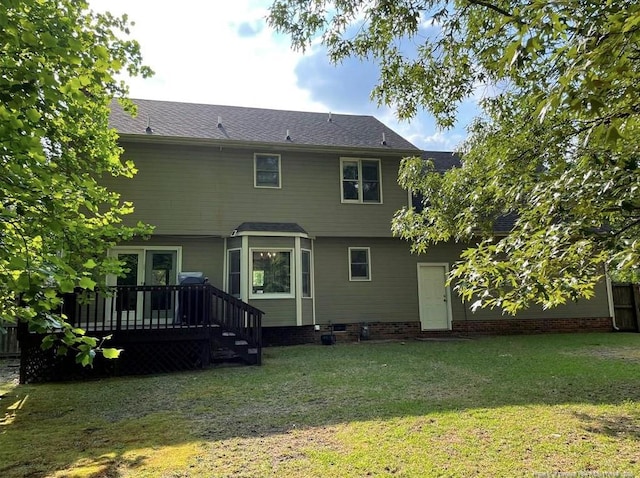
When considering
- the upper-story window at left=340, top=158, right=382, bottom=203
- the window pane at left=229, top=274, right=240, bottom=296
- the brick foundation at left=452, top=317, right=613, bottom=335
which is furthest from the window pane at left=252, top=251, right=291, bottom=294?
the brick foundation at left=452, top=317, right=613, bottom=335

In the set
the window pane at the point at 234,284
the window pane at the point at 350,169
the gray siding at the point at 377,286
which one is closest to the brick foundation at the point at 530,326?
the gray siding at the point at 377,286

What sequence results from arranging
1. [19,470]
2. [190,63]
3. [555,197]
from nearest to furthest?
1. [555,197]
2. [19,470]
3. [190,63]

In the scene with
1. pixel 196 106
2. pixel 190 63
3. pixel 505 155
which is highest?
pixel 196 106

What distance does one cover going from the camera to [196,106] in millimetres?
14516

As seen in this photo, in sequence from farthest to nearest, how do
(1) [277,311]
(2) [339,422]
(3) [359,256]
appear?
(3) [359,256] → (1) [277,311] → (2) [339,422]

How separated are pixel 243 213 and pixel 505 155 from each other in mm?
8747

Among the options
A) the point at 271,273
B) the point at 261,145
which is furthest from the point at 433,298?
the point at 261,145

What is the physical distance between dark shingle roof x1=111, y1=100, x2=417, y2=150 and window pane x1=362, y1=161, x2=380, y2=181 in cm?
52

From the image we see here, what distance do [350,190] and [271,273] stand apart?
354 cm

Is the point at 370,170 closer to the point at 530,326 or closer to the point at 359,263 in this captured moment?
the point at 359,263

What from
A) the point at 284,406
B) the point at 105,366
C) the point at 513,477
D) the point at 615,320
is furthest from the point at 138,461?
the point at 615,320

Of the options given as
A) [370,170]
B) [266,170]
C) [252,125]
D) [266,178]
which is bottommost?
[266,178]

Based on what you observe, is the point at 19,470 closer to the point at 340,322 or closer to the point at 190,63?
the point at 190,63

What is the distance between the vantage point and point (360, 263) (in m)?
13.1
